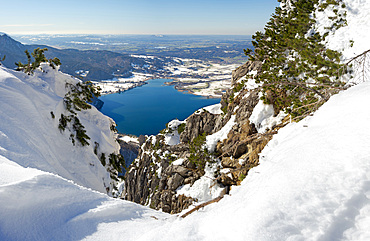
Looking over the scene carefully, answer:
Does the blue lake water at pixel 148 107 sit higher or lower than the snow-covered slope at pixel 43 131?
lower

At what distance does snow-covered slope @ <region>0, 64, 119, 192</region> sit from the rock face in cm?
463

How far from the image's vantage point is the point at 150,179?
23047mm

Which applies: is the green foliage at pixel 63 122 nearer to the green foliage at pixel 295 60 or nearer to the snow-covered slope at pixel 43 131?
the snow-covered slope at pixel 43 131

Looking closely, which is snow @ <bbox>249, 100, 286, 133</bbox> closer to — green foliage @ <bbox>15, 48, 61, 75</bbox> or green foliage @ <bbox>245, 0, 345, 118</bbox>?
green foliage @ <bbox>245, 0, 345, 118</bbox>

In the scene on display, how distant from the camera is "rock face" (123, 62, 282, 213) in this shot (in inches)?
445

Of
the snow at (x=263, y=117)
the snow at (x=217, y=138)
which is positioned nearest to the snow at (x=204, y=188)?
the snow at (x=217, y=138)

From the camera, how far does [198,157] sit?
14.6m

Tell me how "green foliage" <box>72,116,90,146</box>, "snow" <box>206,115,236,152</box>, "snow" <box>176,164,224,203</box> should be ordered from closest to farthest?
"green foliage" <box>72,116,90,146</box> → "snow" <box>176,164,224,203</box> → "snow" <box>206,115,236,152</box>

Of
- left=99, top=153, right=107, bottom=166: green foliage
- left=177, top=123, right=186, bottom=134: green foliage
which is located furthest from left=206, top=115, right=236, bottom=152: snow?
left=177, top=123, right=186, bottom=134: green foliage

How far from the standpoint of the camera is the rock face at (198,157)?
11.3 metres

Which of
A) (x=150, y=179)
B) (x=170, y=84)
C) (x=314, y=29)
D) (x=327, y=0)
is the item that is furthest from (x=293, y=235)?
(x=170, y=84)

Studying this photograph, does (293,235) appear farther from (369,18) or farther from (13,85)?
(369,18)

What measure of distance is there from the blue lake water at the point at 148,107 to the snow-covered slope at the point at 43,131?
72.8 m

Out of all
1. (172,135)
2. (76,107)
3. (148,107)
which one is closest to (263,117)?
(76,107)
